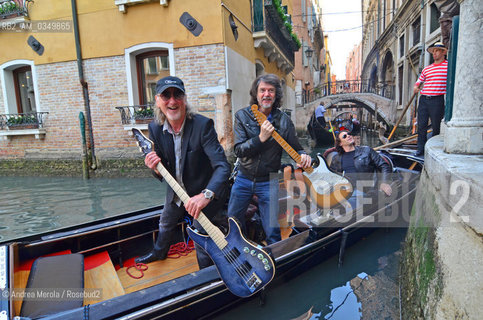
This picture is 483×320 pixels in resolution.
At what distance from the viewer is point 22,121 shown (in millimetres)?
8055

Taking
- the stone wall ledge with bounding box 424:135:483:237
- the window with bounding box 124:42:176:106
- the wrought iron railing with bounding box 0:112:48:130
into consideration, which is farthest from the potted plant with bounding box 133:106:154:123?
the stone wall ledge with bounding box 424:135:483:237

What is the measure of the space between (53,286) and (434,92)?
4516 mm

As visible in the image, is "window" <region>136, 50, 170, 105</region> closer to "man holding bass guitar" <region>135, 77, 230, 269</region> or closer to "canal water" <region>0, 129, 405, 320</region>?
"canal water" <region>0, 129, 405, 320</region>

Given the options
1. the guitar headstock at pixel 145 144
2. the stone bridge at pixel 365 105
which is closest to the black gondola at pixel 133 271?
the guitar headstock at pixel 145 144

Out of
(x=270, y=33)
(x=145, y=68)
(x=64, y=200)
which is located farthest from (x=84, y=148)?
(x=270, y=33)

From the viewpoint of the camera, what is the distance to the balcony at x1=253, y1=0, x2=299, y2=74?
7.98 m

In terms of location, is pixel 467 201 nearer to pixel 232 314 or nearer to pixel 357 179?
pixel 232 314

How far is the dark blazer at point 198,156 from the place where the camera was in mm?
1983

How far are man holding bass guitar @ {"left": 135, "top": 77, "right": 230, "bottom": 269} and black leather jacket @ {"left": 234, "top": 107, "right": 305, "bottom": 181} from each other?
27 centimetres

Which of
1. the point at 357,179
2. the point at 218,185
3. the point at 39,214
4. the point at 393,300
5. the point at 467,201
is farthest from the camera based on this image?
the point at 39,214

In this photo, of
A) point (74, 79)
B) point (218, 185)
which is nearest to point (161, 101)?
point (218, 185)

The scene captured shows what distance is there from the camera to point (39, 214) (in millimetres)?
5277

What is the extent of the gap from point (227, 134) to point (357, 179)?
3.76 meters

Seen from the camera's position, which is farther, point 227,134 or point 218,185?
point 227,134
